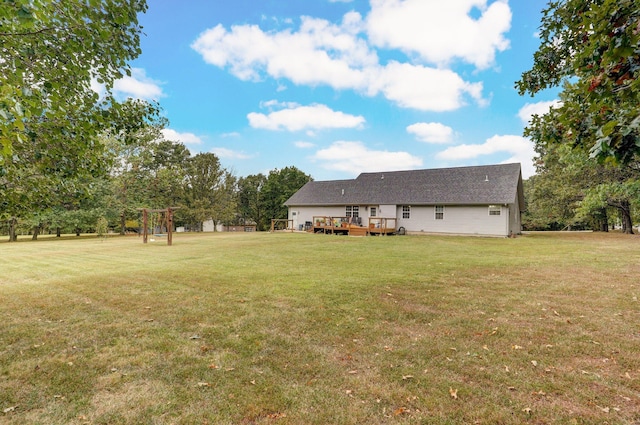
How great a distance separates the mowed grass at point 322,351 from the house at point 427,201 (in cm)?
1490

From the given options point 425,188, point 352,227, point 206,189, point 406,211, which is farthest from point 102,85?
point 206,189

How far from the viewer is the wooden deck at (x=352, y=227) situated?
23047 mm

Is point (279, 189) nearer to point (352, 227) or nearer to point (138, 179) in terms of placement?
point (138, 179)

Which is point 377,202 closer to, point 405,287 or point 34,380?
point 405,287

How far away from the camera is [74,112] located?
4.19 metres

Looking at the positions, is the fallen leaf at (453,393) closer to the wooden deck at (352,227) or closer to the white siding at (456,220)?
the wooden deck at (352,227)

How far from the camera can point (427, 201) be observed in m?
23.3

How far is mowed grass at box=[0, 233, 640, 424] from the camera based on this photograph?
261 centimetres

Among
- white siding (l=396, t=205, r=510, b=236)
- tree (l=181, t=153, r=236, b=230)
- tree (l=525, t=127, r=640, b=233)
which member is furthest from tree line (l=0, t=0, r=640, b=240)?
tree (l=181, t=153, r=236, b=230)

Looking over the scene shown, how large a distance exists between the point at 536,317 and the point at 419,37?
1251 cm

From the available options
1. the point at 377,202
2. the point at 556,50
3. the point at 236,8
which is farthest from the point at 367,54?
the point at 556,50

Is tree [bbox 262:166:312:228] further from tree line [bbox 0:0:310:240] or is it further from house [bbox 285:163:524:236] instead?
tree line [bbox 0:0:310:240]

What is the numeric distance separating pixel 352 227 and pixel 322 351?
20267 mm

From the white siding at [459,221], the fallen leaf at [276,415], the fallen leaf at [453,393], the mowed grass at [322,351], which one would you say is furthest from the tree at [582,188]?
the fallen leaf at [276,415]
